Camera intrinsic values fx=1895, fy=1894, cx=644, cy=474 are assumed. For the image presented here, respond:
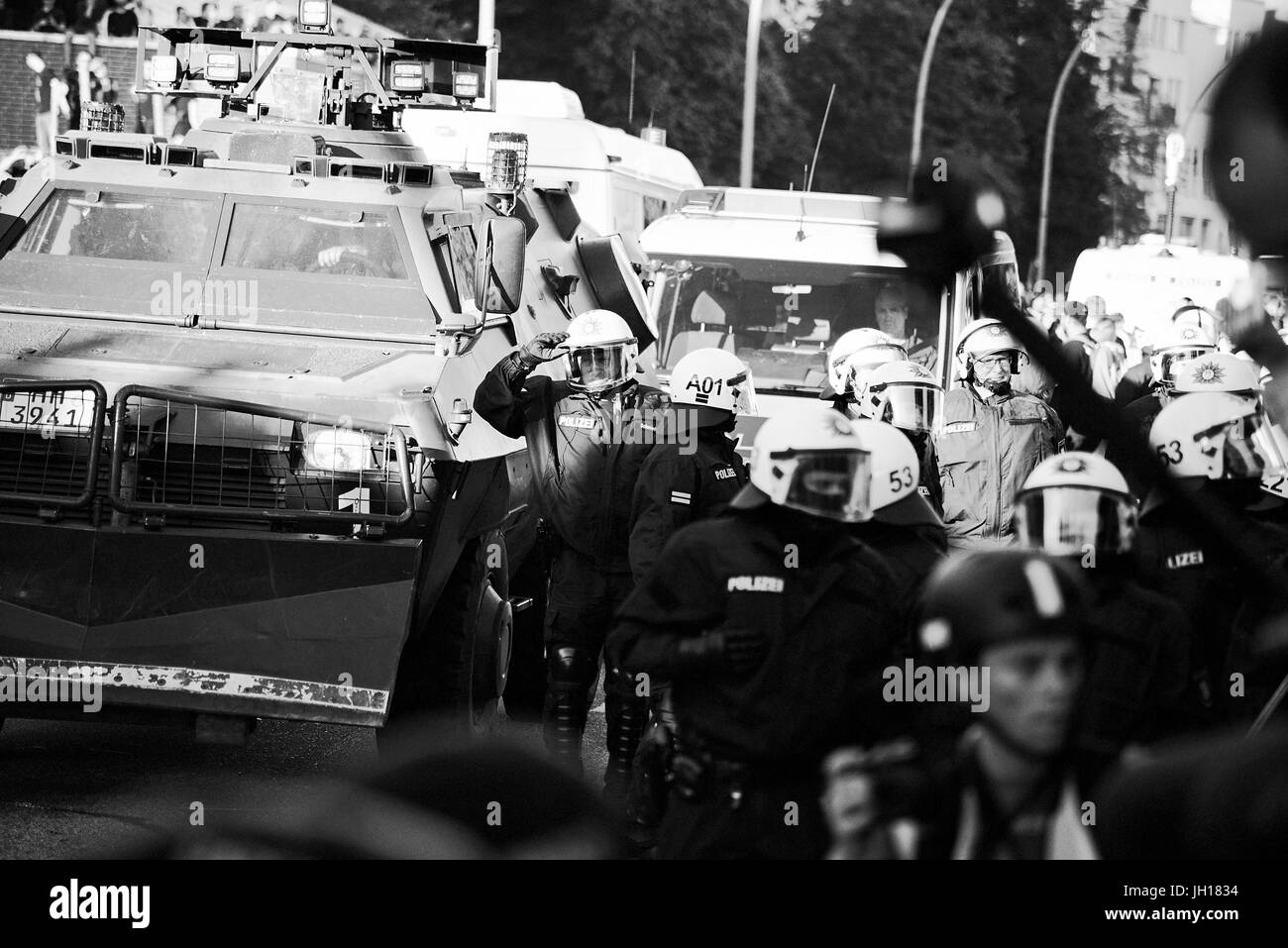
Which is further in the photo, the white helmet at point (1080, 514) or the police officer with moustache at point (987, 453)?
the police officer with moustache at point (987, 453)

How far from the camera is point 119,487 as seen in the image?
6156mm

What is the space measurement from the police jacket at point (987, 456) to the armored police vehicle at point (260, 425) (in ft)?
5.60

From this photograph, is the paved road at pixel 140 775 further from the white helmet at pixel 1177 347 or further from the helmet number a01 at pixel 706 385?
the white helmet at pixel 1177 347

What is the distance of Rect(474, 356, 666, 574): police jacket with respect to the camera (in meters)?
7.04

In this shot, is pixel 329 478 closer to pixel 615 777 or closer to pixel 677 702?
pixel 615 777

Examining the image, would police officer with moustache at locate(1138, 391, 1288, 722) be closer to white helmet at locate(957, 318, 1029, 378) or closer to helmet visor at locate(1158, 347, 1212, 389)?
white helmet at locate(957, 318, 1029, 378)

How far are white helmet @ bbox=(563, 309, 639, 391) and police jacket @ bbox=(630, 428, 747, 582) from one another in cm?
58

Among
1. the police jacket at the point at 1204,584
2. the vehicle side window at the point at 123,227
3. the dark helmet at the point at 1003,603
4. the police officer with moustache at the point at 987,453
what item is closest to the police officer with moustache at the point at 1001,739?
the dark helmet at the point at 1003,603

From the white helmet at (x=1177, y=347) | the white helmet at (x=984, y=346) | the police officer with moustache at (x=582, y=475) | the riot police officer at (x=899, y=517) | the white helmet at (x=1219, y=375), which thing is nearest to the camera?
the riot police officer at (x=899, y=517)

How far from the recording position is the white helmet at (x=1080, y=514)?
397cm

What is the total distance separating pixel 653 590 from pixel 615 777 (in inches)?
110
